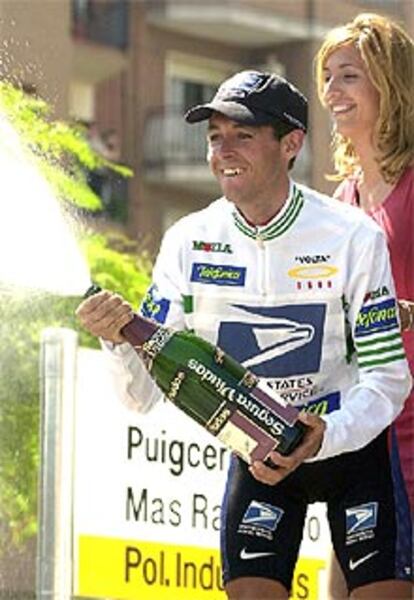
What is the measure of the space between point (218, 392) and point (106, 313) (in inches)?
10.5

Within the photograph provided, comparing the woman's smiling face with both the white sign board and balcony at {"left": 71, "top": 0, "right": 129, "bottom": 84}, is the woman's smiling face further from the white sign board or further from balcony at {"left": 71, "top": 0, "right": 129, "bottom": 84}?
balcony at {"left": 71, "top": 0, "right": 129, "bottom": 84}

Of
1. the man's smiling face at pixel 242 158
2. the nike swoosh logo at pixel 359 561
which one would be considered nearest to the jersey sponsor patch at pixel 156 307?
the man's smiling face at pixel 242 158

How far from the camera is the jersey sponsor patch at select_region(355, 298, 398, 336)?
4.01 metres

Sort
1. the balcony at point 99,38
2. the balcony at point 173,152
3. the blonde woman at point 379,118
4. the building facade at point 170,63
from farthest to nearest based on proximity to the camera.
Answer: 1. the balcony at point 173,152
2. the building facade at point 170,63
3. the balcony at point 99,38
4. the blonde woman at point 379,118

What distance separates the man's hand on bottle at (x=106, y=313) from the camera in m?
3.85

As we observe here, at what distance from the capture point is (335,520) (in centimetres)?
411

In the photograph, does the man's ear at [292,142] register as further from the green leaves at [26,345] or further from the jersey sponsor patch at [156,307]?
the green leaves at [26,345]

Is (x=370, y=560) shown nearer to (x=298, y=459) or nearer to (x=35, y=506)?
(x=298, y=459)

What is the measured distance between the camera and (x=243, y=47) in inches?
1187

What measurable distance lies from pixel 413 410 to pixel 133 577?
1.53 meters

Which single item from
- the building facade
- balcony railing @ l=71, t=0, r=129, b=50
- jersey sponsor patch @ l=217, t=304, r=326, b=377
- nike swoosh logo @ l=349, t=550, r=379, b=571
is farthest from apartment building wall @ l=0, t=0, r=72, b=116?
balcony railing @ l=71, t=0, r=129, b=50

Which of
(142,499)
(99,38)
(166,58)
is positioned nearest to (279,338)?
(142,499)

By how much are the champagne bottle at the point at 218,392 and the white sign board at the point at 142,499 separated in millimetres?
1583

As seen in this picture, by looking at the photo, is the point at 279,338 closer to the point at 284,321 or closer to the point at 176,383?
the point at 284,321
